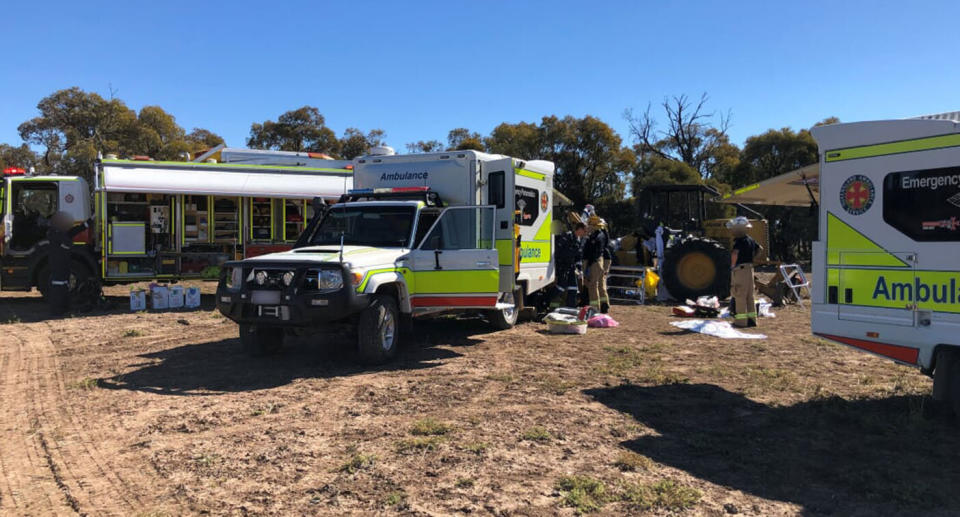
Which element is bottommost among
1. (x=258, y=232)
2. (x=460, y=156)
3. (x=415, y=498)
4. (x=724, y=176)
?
(x=415, y=498)

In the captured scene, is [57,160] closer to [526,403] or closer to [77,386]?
[77,386]

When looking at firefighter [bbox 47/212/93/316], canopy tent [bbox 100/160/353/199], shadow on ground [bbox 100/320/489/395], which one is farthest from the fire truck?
shadow on ground [bbox 100/320/489/395]

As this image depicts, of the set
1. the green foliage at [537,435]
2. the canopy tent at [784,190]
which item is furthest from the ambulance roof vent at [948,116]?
the green foliage at [537,435]

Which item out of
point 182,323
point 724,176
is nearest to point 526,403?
point 182,323

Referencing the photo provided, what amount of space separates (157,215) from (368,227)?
7.62 metres

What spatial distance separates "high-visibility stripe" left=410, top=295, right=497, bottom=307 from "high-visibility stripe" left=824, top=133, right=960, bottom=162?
4303 mm

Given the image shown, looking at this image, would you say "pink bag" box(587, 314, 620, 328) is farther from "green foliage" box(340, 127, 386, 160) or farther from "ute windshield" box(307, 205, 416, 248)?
"green foliage" box(340, 127, 386, 160)

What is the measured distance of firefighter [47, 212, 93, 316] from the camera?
11539mm

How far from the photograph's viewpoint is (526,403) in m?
5.91

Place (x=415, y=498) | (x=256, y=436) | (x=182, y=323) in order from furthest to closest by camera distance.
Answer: (x=182, y=323), (x=256, y=436), (x=415, y=498)

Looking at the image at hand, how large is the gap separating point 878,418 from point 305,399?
520 cm

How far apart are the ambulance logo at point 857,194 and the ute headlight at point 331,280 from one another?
197 inches

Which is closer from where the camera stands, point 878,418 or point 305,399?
point 878,418

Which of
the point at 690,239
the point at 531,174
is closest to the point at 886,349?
the point at 531,174
